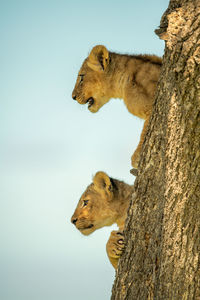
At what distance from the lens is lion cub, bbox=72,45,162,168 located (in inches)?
184

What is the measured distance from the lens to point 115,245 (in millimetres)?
4059

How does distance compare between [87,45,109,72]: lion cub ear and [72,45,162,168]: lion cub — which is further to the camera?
[87,45,109,72]: lion cub ear

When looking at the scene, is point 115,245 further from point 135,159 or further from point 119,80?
point 119,80

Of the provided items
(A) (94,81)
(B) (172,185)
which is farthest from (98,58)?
(B) (172,185)

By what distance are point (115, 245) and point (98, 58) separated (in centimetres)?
236

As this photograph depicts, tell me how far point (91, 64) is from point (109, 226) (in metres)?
2.04

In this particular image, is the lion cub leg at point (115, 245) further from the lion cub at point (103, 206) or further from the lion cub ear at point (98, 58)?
the lion cub ear at point (98, 58)

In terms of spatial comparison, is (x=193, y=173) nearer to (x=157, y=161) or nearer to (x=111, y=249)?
(x=157, y=161)

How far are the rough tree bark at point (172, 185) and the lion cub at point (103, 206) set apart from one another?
238 centimetres

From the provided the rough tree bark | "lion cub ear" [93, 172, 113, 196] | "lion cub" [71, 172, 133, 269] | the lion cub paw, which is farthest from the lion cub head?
the rough tree bark

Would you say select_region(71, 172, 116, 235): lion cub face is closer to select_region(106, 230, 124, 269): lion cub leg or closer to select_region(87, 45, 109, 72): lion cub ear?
select_region(87, 45, 109, 72): lion cub ear

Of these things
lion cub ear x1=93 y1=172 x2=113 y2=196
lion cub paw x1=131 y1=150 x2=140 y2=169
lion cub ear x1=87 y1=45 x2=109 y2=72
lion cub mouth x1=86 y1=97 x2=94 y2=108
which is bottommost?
lion cub ear x1=93 y1=172 x2=113 y2=196

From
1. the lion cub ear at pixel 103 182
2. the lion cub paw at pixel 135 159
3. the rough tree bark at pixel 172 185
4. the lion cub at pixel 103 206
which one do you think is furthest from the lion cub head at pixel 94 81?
the rough tree bark at pixel 172 185

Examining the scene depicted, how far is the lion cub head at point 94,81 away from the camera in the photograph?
5.41 m
